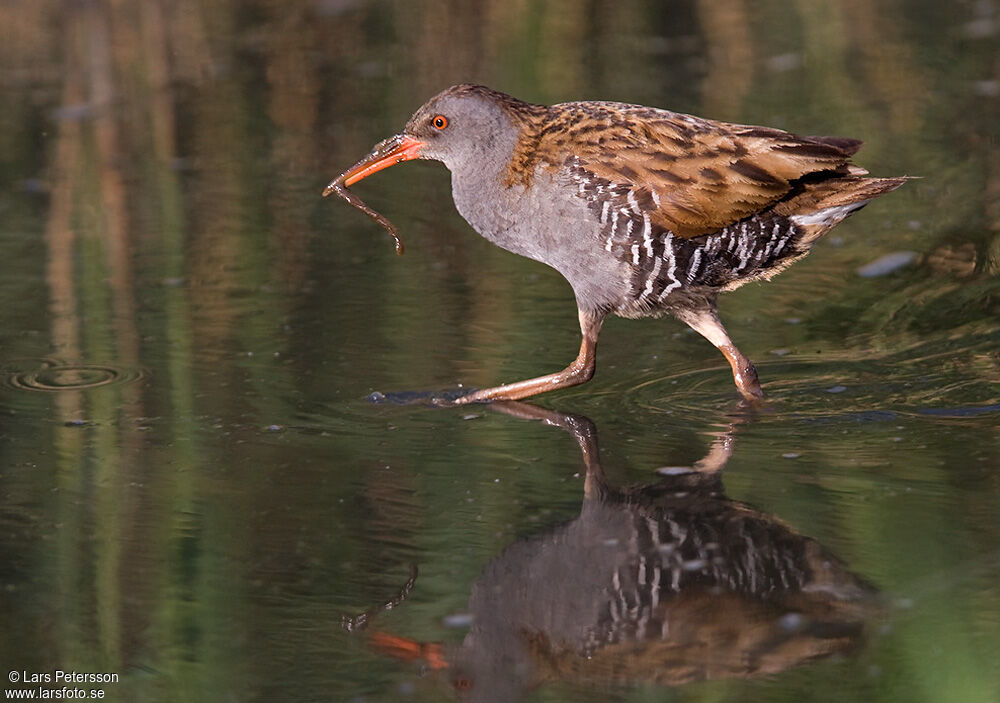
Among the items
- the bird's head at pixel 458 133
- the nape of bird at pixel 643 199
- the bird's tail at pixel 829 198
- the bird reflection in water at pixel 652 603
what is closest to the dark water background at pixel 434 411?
the bird reflection in water at pixel 652 603

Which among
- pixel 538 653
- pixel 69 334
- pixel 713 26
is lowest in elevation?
pixel 538 653

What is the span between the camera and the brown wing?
19.0 feet

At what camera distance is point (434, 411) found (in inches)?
234

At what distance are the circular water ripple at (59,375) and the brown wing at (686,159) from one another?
185 cm

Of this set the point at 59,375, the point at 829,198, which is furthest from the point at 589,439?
the point at 59,375

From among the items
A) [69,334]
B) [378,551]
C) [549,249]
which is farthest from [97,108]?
[378,551]

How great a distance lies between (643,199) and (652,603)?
6.08 ft

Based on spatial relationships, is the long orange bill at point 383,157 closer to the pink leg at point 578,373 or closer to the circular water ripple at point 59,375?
the pink leg at point 578,373

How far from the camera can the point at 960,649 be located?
405cm

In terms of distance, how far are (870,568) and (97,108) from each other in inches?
279

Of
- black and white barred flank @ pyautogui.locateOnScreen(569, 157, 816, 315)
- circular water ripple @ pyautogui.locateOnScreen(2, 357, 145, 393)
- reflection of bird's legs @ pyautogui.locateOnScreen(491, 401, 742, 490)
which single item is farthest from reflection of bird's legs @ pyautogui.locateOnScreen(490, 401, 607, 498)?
circular water ripple @ pyautogui.locateOnScreen(2, 357, 145, 393)

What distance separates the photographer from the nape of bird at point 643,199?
5.80m

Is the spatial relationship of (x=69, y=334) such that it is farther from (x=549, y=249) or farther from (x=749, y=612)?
(x=749, y=612)

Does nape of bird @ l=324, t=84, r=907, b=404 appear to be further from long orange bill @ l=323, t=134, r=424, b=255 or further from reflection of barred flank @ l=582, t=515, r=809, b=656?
reflection of barred flank @ l=582, t=515, r=809, b=656
